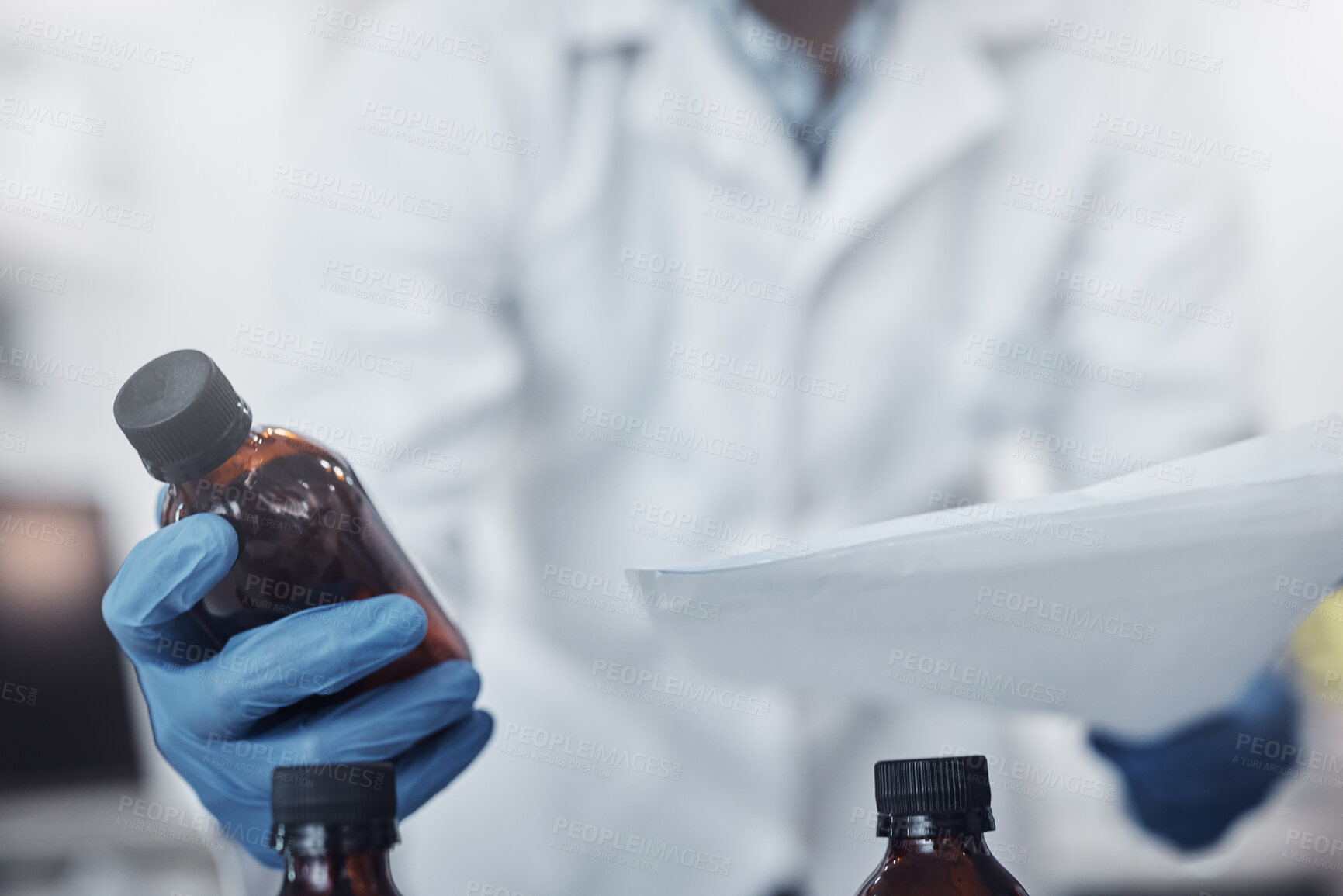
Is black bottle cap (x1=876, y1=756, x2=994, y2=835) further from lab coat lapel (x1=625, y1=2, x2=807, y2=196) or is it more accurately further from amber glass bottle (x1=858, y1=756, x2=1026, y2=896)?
lab coat lapel (x1=625, y1=2, x2=807, y2=196)

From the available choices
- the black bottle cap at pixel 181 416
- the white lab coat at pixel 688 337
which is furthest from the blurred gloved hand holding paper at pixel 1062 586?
the white lab coat at pixel 688 337

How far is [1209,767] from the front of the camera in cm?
68

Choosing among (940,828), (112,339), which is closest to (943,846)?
(940,828)

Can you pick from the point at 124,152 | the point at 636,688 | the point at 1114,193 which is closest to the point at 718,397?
the point at 636,688

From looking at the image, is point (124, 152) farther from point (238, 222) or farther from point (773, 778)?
point (773, 778)

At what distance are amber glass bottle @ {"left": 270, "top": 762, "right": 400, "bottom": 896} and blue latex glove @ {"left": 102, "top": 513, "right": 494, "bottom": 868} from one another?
0.36ft

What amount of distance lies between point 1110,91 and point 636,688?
0.75 m

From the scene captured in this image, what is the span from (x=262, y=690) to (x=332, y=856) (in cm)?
20

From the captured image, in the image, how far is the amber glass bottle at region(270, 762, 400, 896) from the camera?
326 millimetres

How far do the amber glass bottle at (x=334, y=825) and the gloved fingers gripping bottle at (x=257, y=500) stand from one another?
150mm

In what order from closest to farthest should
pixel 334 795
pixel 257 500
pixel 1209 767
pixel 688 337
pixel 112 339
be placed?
pixel 334 795, pixel 257 500, pixel 1209 767, pixel 688 337, pixel 112 339

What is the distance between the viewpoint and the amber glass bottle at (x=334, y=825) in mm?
326

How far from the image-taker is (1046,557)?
39cm

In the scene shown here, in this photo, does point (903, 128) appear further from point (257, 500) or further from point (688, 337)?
point (257, 500)
